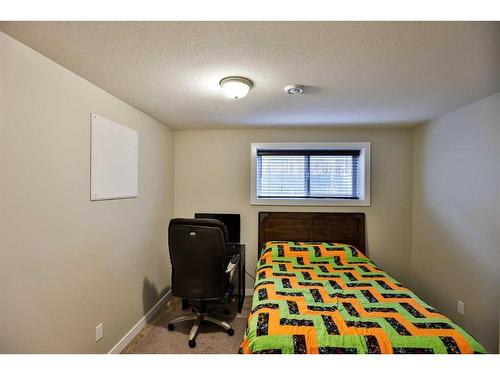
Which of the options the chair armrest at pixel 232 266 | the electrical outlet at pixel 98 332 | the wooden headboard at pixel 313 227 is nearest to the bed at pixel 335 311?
the wooden headboard at pixel 313 227

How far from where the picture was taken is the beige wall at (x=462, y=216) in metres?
1.97

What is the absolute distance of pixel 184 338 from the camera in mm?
2299

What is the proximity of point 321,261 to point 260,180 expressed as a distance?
4.40ft

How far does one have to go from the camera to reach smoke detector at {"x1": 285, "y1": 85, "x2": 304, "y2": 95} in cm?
181

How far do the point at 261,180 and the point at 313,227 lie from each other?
0.96 m

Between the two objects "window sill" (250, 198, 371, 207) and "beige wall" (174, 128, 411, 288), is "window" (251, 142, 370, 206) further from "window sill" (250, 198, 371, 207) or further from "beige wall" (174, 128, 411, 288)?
"beige wall" (174, 128, 411, 288)

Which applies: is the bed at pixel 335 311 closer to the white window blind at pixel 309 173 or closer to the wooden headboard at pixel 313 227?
the wooden headboard at pixel 313 227

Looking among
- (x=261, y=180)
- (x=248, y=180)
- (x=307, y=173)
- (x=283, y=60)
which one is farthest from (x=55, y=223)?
(x=307, y=173)

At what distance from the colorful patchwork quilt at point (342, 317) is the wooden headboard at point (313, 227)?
2.34ft
